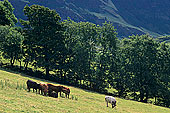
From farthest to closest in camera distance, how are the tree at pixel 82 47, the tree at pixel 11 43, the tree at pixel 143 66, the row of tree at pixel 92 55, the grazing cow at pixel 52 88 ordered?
1. the tree at pixel 82 47
2. the tree at pixel 143 66
3. the row of tree at pixel 92 55
4. the tree at pixel 11 43
5. the grazing cow at pixel 52 88

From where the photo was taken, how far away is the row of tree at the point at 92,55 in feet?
198

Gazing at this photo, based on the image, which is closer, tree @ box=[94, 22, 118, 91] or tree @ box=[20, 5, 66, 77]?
tree @ box=[20, 5, 66, 77]

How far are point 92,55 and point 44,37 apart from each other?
55.0ft

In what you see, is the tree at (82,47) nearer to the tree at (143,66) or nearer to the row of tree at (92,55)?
the row of tree at (92,55)

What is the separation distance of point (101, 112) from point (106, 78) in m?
37.9

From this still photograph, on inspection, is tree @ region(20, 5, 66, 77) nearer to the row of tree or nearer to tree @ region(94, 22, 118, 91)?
the row of tree

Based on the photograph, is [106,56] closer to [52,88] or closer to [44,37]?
[44,37]

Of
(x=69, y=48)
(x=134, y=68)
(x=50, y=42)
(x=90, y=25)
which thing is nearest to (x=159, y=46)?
(x=134, y=68)

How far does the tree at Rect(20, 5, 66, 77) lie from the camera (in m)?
59.9

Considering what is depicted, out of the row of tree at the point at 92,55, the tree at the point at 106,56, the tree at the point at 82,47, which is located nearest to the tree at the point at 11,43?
the row of tree at the point at 92,55

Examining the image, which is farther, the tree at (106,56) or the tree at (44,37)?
the tree at (106,56)

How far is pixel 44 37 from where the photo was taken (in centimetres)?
5988

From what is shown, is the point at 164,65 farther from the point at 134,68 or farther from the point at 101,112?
the point at 101,112

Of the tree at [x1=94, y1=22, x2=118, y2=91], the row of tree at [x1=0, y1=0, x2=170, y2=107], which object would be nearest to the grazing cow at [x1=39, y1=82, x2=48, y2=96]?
the row of tree at [x1=0, y1=0, x2=170, y2=107]
